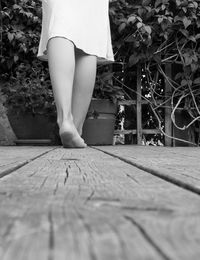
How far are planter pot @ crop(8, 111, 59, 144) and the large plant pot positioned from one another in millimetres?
187

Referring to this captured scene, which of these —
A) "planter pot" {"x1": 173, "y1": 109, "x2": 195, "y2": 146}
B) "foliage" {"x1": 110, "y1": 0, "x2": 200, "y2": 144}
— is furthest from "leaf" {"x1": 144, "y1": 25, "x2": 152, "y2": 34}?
"planter pot" {"x1": 173, "y1": 109, "x2": 195, "y2": 146}

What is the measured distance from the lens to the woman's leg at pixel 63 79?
188 centimetres

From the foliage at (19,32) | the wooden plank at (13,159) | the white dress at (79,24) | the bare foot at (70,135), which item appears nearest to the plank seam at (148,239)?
the wooden plank at (13,159)

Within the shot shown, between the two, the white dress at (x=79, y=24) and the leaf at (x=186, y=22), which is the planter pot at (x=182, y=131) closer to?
the leaf at (x=186, y=22)

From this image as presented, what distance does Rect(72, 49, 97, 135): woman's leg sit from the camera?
2109 millimetres

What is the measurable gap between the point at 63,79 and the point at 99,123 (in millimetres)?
876

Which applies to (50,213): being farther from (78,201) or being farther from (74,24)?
(74,24)

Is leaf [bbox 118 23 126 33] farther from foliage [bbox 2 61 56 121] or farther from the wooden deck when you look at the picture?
the wooden deck

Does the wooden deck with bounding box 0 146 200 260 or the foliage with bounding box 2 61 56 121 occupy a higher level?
the foliage with bounding box 2 61 56 121

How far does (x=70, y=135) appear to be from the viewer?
6.08 feet

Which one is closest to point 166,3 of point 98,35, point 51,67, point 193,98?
point 193,98

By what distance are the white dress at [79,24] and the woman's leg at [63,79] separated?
0.04m

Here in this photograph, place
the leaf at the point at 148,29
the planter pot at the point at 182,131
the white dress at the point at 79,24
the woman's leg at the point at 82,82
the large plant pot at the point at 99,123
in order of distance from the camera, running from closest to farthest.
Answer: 1. the white dress at the point at 79,24
2. the woman's leg at the point at 82,82
3. the leaf at the point at 148,29
4. the large plant pot at the point at 99,123
5. the planter pot at the point at 182,131

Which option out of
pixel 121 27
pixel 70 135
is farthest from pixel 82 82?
pixel 121 27
